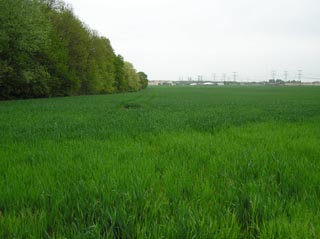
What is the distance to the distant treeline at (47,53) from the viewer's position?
24.1 metres

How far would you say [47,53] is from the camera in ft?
117

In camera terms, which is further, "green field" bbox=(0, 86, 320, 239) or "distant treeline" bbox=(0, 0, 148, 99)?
"distant treeline" bbox=(0, 0, 148, 99)

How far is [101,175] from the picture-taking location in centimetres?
382

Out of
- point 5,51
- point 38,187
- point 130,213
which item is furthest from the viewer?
point 5,51

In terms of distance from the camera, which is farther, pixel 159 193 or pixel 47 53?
pixel 47 53

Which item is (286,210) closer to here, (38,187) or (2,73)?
(38,187)

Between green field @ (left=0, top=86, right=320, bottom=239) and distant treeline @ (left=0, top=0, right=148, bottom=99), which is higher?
distant treeline @ (left=0, top=0, right=148, bottom=99)

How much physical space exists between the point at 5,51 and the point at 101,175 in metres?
29.3

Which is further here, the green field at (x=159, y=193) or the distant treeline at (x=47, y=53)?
the distant treeline at (x=47, y=53)

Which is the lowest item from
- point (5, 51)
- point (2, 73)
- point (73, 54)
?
point (2, 73)

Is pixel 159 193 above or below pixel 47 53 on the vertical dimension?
below

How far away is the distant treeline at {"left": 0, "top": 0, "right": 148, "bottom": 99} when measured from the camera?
24125mm

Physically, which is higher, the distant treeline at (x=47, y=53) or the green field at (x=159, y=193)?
the distant treeline at (x=47, y=53)

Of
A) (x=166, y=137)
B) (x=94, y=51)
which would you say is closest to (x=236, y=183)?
(x=166, y=137)
